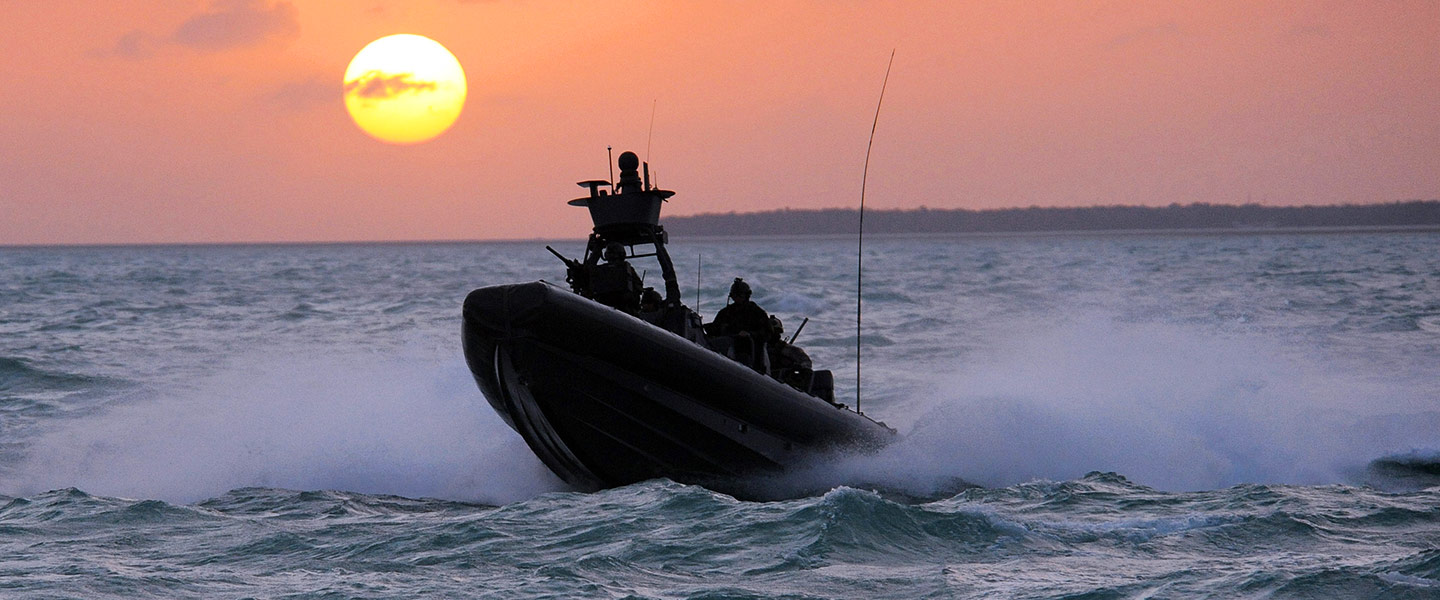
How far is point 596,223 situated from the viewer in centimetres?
1026

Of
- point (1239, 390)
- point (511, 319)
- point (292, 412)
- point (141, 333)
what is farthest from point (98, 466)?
point (141, 333)

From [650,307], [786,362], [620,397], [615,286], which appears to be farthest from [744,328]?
[620,397]

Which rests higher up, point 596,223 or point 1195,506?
point 596,223

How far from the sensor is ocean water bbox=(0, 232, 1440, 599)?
7.14 m

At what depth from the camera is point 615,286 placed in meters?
10.0

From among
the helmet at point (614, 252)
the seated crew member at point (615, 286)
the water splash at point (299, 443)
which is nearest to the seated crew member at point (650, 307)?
the seated crew member at point (615, 286)

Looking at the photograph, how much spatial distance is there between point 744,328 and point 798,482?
1.18 metres

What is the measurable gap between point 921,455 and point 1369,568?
14.7ft

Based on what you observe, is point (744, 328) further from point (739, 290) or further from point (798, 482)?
point (798, 482)

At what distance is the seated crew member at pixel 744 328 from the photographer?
396 inches

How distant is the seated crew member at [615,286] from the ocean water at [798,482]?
4.64 ft

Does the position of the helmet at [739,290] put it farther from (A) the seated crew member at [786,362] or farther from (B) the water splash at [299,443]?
(B) the water splash at [299,443]

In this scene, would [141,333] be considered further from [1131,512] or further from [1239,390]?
[1131,512]

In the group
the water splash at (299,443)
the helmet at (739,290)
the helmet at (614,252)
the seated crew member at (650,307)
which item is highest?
the helmet at (614,252)
